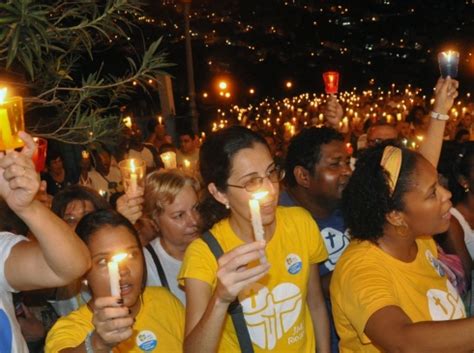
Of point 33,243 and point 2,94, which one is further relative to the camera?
point 33,243

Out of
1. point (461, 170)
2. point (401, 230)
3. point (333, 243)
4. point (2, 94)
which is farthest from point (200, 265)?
point (461, 170)

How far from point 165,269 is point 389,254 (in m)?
1.45

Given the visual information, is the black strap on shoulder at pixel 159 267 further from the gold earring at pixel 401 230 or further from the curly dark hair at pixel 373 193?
the gold earring at pixel 401 230

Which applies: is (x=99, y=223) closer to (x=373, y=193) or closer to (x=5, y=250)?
(x=5, y=250)

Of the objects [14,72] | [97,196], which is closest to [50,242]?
[97,196]

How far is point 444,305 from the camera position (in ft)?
8.89

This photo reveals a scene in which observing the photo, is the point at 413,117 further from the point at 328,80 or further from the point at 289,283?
the point at 289,283

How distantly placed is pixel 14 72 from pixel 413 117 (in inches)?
349

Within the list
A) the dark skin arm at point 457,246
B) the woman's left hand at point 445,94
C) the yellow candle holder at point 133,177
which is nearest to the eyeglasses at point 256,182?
the yellow candle holder at point 133,177

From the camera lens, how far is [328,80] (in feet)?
18.9

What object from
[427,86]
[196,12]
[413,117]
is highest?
[196,12]

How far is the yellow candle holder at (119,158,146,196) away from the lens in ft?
13.5

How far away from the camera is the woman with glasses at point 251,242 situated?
273cm

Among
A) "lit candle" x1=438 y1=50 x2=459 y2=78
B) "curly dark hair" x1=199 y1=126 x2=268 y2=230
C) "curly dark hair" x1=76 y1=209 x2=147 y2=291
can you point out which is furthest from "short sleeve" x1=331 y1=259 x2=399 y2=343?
"lit candle" x1=438 y1=50 x2=459 y2=78
